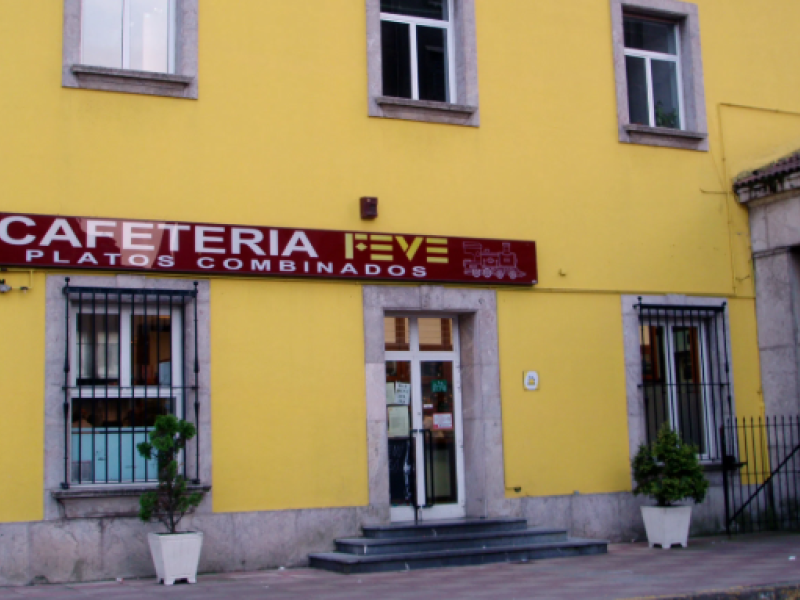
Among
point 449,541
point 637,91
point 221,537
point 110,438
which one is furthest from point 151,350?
point 637,91

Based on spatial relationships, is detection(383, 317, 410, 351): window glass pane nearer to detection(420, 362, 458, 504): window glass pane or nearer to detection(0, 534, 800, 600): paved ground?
detection(420, 362, 458, 504): window glass pane

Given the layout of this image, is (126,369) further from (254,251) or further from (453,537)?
(453,537)

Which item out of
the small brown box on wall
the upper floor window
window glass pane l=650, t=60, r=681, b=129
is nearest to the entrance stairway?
the small brown box on wall

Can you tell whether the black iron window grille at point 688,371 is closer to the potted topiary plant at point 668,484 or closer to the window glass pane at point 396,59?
the potted topiary plant at point 668,484

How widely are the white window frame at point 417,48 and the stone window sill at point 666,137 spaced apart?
226 centimetres

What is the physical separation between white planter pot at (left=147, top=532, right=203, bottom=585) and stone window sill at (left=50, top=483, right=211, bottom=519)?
495 mm

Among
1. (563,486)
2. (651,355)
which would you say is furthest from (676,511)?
(651,355)

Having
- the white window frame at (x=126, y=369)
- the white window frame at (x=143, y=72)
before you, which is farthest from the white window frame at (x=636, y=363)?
the white window frame at (x=143, y=72)

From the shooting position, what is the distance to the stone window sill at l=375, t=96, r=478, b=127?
37.8 ft

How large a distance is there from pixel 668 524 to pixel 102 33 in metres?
7.90

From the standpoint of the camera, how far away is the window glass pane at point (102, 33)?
10438mm

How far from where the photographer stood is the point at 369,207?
11117mm

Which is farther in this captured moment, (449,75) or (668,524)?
(449,75)

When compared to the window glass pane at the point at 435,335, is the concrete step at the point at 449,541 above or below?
below
